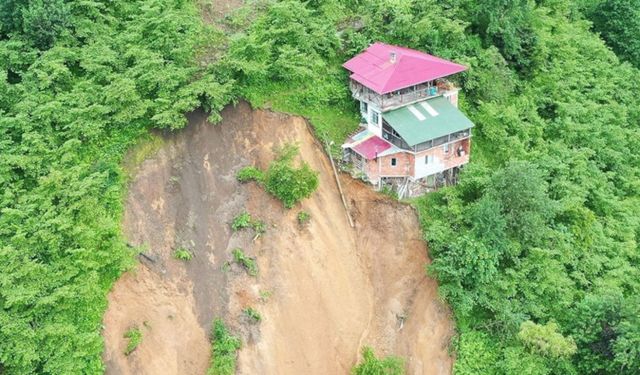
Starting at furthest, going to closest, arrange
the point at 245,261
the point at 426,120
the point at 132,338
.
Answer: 1. the point at 426,120
2. the point at 245,261
3. the point at 132,338

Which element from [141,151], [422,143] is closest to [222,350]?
[141,151]

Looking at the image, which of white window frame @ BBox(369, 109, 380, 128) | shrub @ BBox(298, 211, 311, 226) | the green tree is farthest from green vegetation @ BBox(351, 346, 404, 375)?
the green tree

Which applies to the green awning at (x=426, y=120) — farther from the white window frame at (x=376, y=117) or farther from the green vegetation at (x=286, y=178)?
the green vegetation at (x=286, y=178)

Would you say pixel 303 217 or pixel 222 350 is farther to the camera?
pixel 303 217

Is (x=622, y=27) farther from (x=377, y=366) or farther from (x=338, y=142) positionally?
(x=377, y=366)

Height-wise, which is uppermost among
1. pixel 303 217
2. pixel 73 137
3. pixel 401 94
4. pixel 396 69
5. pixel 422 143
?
pixel 396 69

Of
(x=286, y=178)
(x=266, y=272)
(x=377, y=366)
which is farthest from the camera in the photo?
(x=286, y=178)

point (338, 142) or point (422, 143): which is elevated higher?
point (422, 143)
